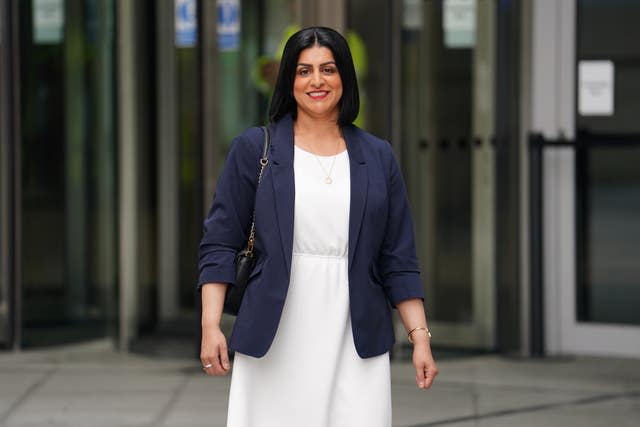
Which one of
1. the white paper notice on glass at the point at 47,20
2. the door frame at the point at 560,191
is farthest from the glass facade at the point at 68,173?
the door frame at the point at 560,191

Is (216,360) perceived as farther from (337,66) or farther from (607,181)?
(607,181)

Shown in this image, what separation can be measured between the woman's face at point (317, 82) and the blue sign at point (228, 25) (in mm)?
4168

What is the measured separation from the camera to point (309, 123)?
3855 millimetres

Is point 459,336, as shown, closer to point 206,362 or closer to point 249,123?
point 249,123

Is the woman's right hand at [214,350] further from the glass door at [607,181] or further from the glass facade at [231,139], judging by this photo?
the glass door at [607,181]

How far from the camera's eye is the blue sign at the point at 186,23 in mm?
8281

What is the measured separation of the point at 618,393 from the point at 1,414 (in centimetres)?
301

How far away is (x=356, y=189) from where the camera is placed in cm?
376

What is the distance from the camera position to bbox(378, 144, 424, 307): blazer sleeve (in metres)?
3.85

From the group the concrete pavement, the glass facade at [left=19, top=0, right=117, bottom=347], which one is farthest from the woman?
the glass facade at [left=19, top=0, right=117, bottom=347]

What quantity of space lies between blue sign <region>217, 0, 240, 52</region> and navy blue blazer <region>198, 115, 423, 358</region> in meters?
4.16

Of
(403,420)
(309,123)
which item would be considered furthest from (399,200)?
(403,420)

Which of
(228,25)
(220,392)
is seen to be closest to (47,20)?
(228,25)

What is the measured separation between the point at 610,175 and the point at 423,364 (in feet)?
15.0
